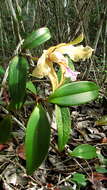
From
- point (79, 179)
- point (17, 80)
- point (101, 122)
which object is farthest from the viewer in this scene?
point (101, 122)

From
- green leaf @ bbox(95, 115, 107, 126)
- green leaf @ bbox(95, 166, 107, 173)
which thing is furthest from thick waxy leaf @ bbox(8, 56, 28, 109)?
green leaf @ bbox(95, 115, 107, 126)

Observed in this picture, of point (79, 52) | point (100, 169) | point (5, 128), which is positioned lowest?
point (100, 169)

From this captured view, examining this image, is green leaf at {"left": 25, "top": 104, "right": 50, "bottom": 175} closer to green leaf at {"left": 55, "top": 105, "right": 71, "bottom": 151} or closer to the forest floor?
green leaf at {"left": 55, "top": 105, "right": 71, "bottom": 151}

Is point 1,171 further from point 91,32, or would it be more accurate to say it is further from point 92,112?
point 91,32

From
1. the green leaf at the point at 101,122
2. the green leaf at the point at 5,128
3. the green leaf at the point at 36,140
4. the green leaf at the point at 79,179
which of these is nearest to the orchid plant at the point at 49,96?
the green leaf at the point at 36,140

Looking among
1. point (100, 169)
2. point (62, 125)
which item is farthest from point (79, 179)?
point (62, 125)

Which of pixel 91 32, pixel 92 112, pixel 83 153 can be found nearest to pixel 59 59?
pixel 83 153

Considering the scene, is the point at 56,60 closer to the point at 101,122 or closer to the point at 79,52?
the point at 79,52
